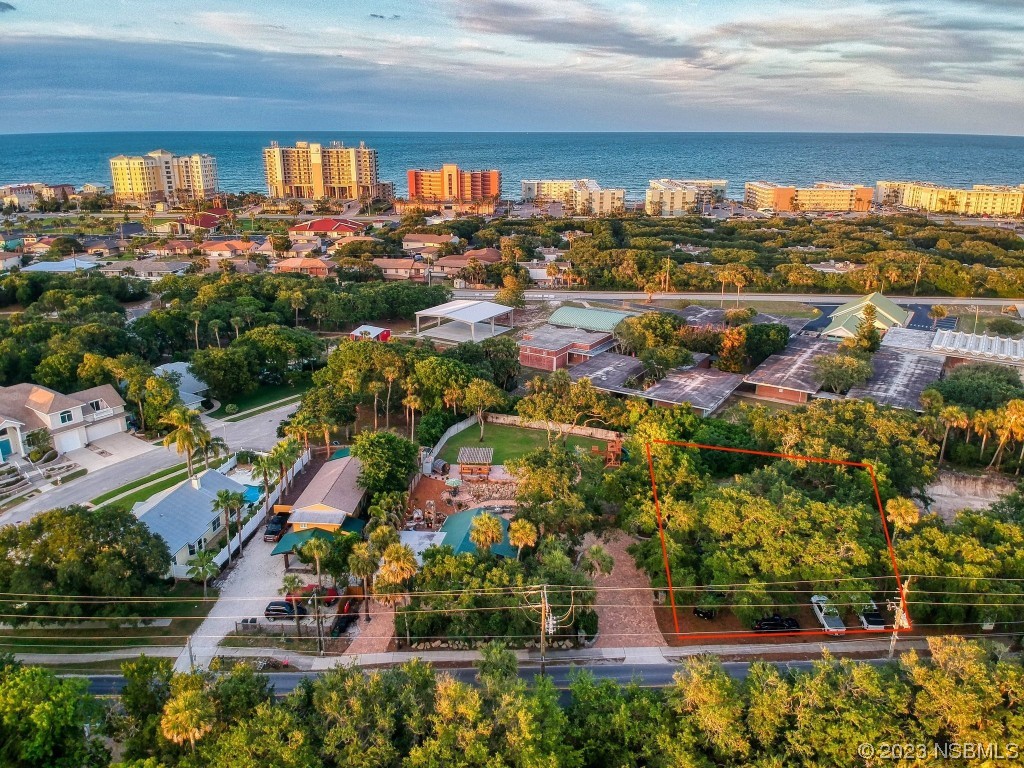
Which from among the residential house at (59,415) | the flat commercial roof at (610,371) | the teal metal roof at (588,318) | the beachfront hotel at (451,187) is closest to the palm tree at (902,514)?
the flat commercial roof at (610,371)

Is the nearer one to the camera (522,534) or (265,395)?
(522,534)

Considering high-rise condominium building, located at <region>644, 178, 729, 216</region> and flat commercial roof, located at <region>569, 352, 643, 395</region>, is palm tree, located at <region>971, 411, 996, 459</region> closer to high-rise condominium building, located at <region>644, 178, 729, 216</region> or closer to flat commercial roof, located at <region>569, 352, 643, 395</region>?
flat commercial roof, located at <region>569, 352, 643, 395</region>

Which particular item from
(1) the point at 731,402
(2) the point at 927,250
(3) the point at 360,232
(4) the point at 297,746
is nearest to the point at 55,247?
(3) the point at 360,232

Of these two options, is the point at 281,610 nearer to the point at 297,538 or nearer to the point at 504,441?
the point at 297,538

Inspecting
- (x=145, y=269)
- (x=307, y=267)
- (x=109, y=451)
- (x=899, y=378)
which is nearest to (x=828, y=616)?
(x=899, y=378)

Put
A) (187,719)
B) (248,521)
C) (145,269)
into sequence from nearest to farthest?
(187,719) < (248,521) < (145,269)

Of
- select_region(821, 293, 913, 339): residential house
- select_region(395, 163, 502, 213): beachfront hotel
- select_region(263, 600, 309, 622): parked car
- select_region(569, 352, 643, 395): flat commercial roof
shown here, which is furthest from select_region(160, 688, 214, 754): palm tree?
select_region(395, 163, 502, 213): beachfront hotel

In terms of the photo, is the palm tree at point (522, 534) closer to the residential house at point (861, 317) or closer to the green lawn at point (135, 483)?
the green lawn at point (135, 483)
